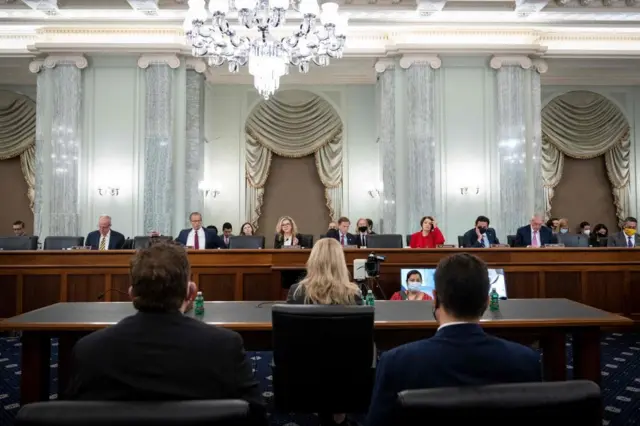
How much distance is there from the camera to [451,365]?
4.66 feet

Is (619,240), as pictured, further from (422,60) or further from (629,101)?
(629,101)

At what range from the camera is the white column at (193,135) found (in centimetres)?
941

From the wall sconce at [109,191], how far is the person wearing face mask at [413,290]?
621cm

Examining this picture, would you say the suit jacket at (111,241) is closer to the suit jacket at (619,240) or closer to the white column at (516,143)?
the white column at (516,143)

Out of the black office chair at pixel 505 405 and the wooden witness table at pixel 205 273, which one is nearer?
the black office chair at pixel 505 405

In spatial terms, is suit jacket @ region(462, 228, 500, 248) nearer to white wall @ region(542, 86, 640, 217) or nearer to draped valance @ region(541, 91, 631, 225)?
draped valance @ region(541, 91, 631, 225)

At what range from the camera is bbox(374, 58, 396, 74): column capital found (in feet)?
31.5

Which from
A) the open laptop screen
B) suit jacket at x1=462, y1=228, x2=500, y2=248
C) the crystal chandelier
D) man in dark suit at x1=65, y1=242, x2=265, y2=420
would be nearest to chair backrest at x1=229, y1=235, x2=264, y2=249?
the crystal chandelier

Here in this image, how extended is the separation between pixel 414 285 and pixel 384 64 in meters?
5.98

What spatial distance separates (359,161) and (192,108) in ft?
13.0

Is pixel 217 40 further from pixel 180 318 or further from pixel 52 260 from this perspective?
pixel 180 318

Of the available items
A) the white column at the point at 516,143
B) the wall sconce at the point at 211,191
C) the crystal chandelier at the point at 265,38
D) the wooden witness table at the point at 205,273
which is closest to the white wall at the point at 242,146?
the wall sconce at the point at 211,191

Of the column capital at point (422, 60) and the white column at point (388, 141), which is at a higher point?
the column capital at point (422, 60)

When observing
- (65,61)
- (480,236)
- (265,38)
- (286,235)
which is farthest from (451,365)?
(65,61)
